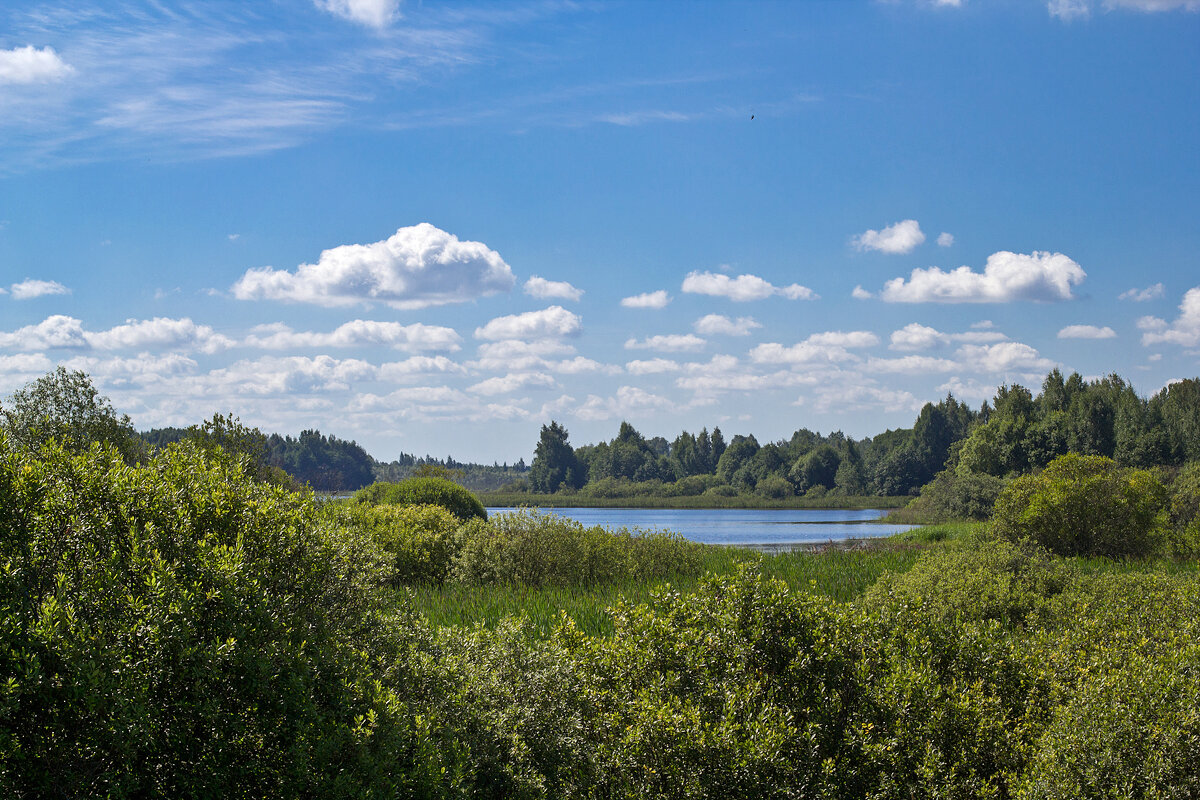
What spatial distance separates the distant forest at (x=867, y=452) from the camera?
56406 millimetres

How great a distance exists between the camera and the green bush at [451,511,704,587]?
576 inches

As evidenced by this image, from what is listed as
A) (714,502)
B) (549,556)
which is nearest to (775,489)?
(714,502)

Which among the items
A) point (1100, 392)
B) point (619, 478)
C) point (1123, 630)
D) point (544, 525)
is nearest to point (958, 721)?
point (1123, 630)

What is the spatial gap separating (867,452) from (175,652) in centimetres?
11803

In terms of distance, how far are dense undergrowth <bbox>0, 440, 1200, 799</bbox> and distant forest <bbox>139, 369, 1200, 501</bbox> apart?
15.9 metres

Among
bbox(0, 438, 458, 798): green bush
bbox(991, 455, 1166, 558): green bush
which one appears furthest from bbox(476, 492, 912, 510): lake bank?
bbox(0, 438, 458, 798): green bush

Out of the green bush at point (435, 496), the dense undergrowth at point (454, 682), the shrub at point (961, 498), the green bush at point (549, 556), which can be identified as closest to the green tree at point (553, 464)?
the shrub at point (961, 498)

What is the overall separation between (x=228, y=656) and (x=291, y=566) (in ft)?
2.44

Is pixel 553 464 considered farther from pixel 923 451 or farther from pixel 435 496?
pixel 435 496

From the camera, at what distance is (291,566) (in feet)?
13.5

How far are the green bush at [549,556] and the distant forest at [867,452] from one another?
24.3ft

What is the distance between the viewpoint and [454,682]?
205 inches

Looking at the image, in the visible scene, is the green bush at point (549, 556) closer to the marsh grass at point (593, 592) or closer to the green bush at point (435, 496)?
the marsh grass at point (593, 592)

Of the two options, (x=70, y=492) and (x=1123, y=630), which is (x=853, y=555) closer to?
(x=1123, y=630)
